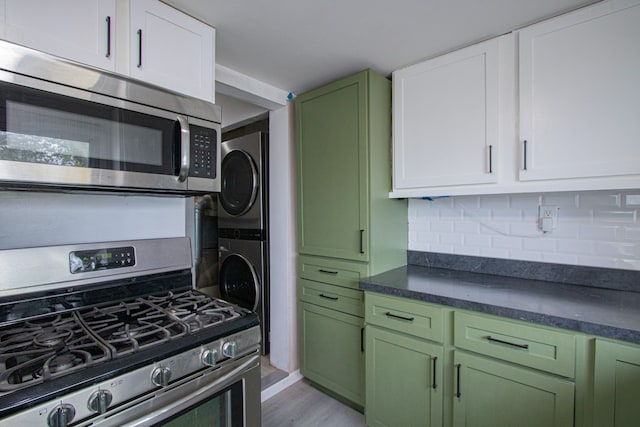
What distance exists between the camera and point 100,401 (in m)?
0.77

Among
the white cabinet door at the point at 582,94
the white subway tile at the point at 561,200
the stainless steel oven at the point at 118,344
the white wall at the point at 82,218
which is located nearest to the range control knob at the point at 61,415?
the stainless steel oven at the point at 118,344

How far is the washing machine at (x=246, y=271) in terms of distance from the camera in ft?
8.32

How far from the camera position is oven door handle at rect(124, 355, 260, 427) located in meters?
0.87

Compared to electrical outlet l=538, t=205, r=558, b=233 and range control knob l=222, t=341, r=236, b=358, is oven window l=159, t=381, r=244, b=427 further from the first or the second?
electrical outlet l=538, t=205, r=558, b=233

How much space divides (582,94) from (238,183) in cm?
239

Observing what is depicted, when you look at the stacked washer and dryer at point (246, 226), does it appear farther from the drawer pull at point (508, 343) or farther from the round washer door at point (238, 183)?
the drawer pull at point (508, 343)

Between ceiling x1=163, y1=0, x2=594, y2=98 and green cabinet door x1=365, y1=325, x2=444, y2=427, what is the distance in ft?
5.15

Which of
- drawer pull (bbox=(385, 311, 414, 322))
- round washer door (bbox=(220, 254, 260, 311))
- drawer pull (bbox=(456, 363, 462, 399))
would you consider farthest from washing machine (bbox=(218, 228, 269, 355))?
drawer pull (bbox=(456, 363, 462, 399))

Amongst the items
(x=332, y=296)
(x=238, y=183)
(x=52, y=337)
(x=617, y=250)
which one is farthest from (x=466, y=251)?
(x=52, y=337)

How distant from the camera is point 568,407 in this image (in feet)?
3.63

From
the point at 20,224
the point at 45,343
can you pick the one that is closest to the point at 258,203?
the point at 20,224

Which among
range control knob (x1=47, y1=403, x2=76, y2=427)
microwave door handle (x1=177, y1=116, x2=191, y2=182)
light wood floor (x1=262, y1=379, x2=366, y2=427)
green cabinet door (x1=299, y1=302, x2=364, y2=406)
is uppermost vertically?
microwave door handle (x1=177, y1=116, x2=191, y2=182)

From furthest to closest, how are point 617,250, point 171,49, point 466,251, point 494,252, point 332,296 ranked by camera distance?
point 332,296, point 466,251, point 494,252, point 617,250, point 171,49

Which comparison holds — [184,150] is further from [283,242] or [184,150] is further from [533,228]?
[533,228]
